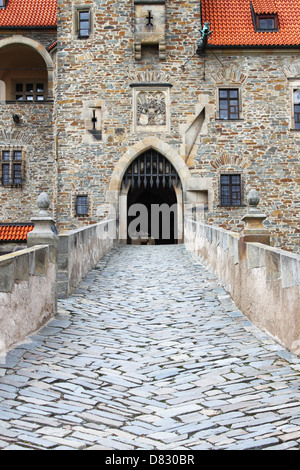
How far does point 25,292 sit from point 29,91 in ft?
64.7

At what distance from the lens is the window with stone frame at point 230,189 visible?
733 inches

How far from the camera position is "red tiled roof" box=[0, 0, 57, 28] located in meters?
22.1

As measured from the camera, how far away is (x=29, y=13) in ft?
74.7

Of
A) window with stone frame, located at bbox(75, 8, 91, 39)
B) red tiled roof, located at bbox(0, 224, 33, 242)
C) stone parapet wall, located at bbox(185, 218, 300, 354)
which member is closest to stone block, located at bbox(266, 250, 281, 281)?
stone parapet wall, located at bbox(185, 218, 300, 354)

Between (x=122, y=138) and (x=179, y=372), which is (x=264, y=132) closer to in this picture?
(x=122, y=138)

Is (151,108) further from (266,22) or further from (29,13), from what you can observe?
(29,13)

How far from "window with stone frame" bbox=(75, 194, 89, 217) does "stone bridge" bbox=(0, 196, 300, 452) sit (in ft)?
30.5

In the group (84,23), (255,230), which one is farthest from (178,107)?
(255,230)

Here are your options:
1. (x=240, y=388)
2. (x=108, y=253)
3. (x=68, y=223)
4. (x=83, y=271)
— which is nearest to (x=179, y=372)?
(x=240, y=388)

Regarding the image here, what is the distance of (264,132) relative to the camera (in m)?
18.6

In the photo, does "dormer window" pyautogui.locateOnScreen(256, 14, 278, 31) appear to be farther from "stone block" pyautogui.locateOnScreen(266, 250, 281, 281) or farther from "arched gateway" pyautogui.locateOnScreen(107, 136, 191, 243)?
"stone block" pyautogui.locateOnScreen(266, 250, 281, 281)

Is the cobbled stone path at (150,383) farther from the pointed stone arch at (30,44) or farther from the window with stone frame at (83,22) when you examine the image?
the pointed stone arch at (30,44)

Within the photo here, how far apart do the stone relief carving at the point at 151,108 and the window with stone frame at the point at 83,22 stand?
2640 millimetres

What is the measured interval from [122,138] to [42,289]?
12618 millimetres
